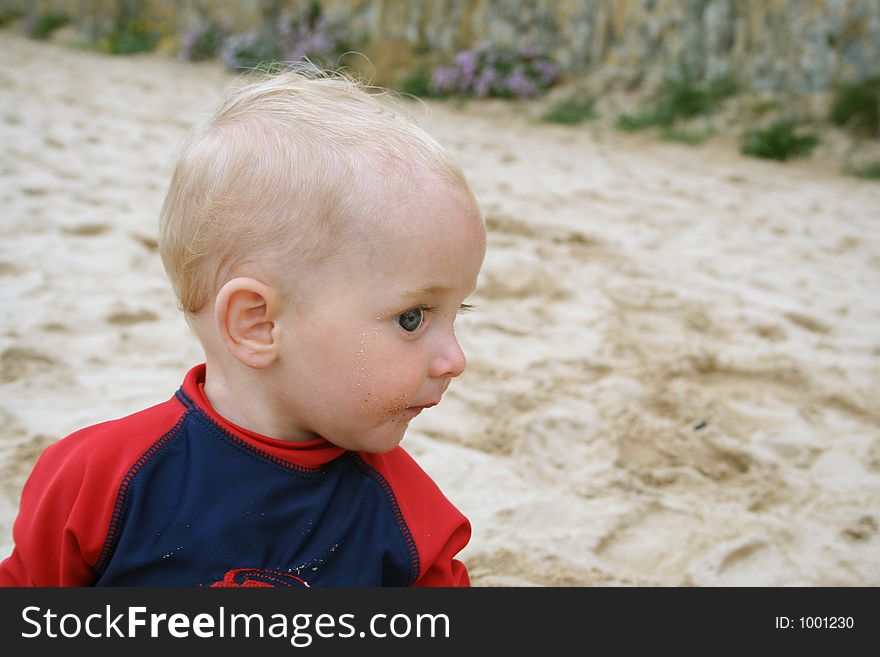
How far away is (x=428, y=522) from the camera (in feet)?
4.60

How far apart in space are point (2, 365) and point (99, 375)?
244mm

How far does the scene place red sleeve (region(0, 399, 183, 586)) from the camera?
1250 millimetres

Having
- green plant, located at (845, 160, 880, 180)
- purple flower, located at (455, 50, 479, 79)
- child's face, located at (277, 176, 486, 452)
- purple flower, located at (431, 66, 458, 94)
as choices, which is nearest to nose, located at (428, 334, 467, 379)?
child's face, located at (277, 176, 486, 452)

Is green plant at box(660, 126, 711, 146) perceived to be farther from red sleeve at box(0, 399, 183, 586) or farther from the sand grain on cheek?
red sleeve at box(0, 399, 183, 586)

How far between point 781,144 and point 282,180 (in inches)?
261

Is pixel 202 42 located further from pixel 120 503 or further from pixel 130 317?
pixel 120 503

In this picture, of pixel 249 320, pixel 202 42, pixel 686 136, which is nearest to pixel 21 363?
pixel 249 320

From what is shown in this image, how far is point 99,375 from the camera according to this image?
95.5 inches

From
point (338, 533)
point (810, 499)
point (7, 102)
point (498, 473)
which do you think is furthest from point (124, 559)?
point (7, 102)

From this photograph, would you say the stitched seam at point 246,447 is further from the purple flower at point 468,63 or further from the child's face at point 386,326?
the purple flower at point 468,63

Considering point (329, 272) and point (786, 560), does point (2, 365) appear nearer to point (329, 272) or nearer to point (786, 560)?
point (329, 272)

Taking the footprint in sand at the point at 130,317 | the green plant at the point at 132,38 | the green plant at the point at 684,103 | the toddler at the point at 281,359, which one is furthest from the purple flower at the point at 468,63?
the toddler at the point at 281,359

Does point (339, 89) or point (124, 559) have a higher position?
point (339, 89)

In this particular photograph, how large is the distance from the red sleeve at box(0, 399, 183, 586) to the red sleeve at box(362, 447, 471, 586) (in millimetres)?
363
